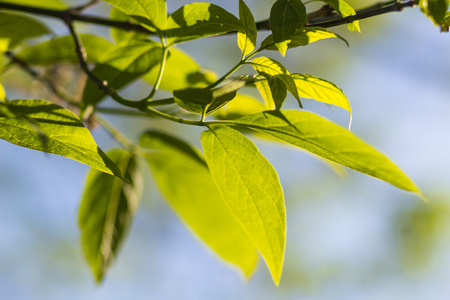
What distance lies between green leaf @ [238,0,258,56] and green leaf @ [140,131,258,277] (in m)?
0.38

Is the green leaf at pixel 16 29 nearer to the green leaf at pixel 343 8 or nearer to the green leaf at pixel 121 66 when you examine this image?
the green leaf at pixel 121 66

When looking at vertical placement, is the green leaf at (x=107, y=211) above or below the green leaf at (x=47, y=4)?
below

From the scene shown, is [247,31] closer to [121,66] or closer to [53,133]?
[53,133]

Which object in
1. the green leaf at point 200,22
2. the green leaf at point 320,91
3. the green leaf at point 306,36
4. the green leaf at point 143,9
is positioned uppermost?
the green leaf at point 306,36

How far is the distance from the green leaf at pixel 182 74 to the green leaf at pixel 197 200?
0.10m

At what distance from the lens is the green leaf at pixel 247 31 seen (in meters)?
0.44

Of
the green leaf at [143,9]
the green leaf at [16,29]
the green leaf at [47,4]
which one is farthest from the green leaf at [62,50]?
the green leaf at [143,9]

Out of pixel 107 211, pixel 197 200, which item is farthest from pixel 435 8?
pixel 107 211

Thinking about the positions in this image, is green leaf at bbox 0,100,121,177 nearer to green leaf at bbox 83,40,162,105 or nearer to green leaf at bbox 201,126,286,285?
green leaf at bbox 201,126,286,285

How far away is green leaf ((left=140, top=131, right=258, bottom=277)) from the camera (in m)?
0.84

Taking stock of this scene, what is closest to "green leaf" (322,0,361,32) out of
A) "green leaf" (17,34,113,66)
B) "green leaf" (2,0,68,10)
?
"green leaf" (17,34,113,66)

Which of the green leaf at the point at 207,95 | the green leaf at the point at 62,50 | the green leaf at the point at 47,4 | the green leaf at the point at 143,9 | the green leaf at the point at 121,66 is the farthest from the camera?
the green leaf at the point at 47,4

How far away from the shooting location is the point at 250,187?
1.65 feet

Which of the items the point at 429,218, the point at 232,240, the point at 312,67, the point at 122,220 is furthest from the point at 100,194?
the point at 429,218
